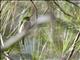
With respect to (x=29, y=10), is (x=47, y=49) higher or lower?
lower

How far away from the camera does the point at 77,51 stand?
1.21m

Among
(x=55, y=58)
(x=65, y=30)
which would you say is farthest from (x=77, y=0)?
(x=55, y=58)

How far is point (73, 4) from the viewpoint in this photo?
1263 mm

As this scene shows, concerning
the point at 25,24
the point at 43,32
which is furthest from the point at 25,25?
the point at 43,32

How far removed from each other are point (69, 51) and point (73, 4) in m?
0.38

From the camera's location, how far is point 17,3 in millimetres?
1268

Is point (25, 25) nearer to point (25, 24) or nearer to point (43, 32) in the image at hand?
point (25, 24)

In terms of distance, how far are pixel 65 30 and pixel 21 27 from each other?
0.35 meters

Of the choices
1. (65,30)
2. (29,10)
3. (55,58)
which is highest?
(29,10)

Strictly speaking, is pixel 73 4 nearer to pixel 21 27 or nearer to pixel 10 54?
pixel 21 27

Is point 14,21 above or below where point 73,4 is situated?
below

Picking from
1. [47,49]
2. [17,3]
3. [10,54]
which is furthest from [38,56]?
[17,3]

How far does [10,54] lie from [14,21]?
264 millimetres

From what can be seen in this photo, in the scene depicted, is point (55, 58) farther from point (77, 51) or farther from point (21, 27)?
point (21, 27)
